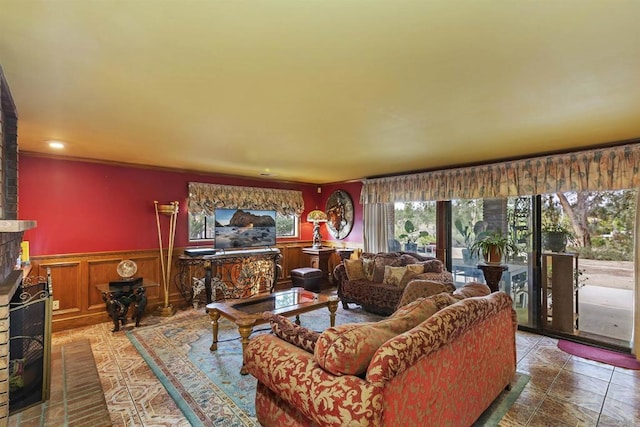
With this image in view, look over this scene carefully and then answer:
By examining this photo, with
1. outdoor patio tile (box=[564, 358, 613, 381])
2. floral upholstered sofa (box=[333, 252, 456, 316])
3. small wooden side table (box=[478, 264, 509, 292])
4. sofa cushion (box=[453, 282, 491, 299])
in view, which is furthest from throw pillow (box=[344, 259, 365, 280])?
outdoor patio tile (box=[564, 358, 613, 381])

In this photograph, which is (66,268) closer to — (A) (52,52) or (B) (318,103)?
(A) (52,52)

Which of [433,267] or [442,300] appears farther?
[433,267]

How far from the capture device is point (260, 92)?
2.06m

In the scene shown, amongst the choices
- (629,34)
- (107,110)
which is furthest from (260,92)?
(629,34)

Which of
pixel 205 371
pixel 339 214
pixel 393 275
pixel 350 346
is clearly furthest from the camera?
pixel 339 214

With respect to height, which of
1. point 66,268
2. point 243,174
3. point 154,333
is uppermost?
point 243,174

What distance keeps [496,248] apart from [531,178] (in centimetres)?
100

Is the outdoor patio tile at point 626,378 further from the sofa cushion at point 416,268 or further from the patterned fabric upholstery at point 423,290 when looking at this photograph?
the sofa cushion at point 416,268

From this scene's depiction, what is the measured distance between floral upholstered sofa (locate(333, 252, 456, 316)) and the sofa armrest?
109 inches

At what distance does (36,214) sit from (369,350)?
4.63 metres

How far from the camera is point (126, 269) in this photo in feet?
13.7

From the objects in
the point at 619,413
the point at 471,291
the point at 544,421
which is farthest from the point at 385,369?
the point at 619,413

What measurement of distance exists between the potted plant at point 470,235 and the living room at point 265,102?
205 mm

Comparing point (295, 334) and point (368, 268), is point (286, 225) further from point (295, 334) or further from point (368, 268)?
point (295, 334)
